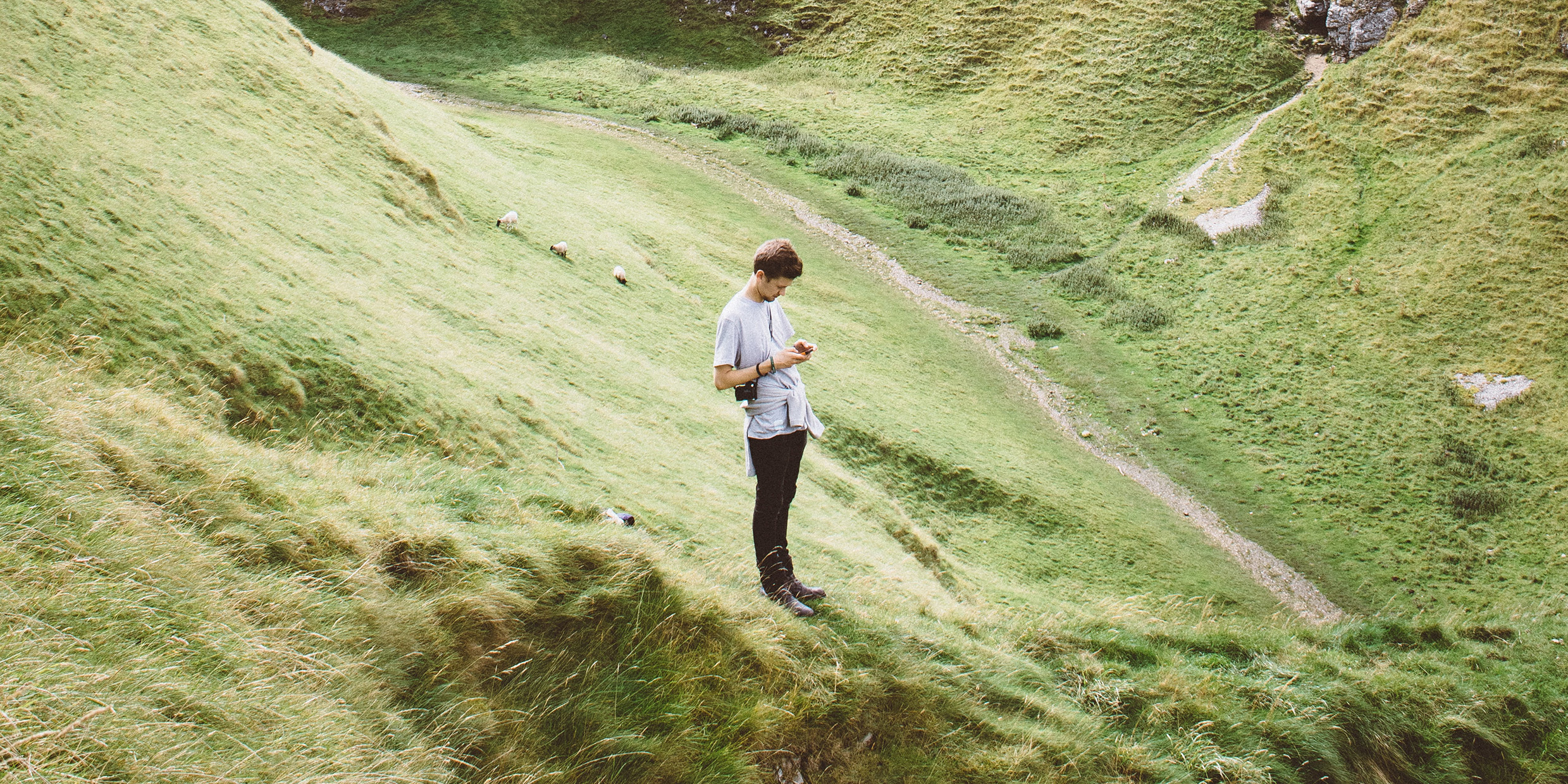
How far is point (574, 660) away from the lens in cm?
653

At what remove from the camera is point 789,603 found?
8070mm

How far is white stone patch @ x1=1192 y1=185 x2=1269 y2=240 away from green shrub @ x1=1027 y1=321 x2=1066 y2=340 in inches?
417

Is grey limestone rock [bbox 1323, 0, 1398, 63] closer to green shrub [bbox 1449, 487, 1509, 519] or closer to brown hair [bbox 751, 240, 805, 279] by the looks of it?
green shrub [bbox 1449, 487, 1509, 519]

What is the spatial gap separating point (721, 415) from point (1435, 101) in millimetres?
40097

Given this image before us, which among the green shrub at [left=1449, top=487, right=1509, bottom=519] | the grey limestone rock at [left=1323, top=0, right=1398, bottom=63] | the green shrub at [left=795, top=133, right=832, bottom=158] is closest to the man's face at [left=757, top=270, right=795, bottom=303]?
the green shrub at [left=1449, top=487, right=1509, bottom=519]

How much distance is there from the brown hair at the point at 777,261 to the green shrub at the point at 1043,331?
25333 mm

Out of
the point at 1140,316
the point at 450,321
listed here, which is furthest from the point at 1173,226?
the point at 450,321

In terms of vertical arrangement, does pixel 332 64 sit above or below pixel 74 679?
above

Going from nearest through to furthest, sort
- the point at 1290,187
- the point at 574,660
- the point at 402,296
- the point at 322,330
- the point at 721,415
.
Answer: the point at 574,660, the point at 322,330, the point at 402,296, the point at 721,415, the point at 1290,187

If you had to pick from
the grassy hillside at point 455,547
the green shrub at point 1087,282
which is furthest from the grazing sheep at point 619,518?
the green shrub at point 1087,282

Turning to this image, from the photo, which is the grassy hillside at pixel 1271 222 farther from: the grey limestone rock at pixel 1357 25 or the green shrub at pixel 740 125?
the grey limestone rock at pixel 1357 25

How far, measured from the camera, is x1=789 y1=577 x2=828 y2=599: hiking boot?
822cm

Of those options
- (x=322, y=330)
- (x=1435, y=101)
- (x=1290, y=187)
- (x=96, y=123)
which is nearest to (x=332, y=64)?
(x=96, y=123)

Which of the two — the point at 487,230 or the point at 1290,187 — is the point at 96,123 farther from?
the point at 1290,187
